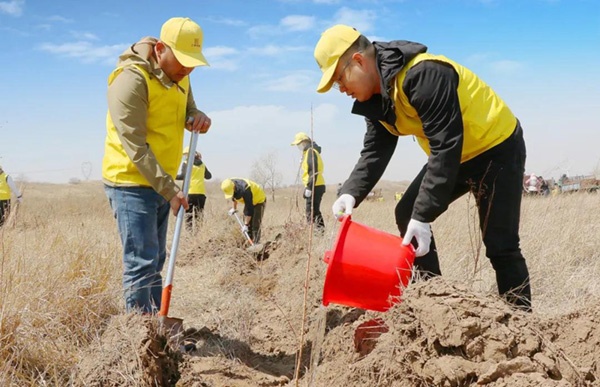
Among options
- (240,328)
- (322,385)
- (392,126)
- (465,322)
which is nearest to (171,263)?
(240,328)

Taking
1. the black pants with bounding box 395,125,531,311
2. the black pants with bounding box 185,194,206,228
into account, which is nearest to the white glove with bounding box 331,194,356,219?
the black pants with bounding box 395,125,531,311

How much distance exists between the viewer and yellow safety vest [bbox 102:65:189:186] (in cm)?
304

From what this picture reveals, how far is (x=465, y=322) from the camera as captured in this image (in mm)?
1921

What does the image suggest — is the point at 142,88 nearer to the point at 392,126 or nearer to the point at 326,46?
the point at 326,46

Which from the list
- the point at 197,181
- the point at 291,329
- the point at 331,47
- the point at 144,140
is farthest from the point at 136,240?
the point at 197,181

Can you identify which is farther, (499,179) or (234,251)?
(234,251)

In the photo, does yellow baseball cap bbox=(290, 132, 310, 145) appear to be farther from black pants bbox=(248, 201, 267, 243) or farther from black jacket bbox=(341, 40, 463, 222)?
black jacket bbox=(341, 40, 463, 222)

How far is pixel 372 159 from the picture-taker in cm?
306

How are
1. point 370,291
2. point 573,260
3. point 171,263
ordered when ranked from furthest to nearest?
1. point 573,260
2. point 171,263
3. point 370,291

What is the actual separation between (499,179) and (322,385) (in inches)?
53.6

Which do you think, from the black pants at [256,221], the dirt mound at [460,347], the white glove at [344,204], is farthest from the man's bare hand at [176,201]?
the black pants at [256,221]

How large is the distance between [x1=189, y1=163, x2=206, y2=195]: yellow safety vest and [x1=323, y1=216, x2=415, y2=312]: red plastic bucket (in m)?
6.90

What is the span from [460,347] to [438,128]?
98cm

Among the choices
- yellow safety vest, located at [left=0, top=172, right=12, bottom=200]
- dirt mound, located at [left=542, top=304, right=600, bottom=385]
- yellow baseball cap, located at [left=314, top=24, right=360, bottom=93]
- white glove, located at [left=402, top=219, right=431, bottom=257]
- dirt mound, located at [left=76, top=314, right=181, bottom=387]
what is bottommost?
dirt mound, located at [left=76, top=314, right=181, bottom=387]
